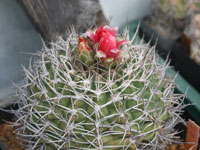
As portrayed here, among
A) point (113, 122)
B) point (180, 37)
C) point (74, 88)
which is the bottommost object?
point (180, 37)

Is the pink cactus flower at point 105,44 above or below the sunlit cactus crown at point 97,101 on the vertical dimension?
above

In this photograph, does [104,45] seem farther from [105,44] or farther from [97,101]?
[97,101]

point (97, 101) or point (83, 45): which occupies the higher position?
point (83, 45)

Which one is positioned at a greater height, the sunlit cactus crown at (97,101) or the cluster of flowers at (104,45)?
the cluster of flowers at (104,45)

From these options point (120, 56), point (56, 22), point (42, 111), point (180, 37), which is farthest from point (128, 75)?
point (180, 37)

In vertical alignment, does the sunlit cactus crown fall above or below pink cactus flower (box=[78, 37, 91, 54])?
below

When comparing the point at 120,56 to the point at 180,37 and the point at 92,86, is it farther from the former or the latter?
the point at 180,37

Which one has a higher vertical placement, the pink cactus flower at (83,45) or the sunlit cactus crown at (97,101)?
the pink cactus flower at (83,45)

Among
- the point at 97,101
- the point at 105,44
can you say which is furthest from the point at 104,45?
the point at 97,101
